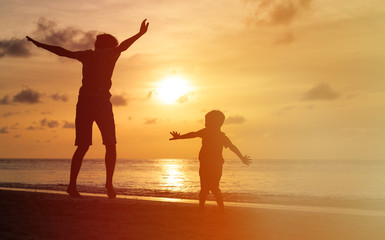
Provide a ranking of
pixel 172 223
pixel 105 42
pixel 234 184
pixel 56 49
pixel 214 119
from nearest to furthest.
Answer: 1. pixel 172 223
2. pixel 56 49
3. pixel 105 42
4. pixel 214 119
5. pixel 234 184

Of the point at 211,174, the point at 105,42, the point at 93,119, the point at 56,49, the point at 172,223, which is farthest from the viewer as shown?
the point at 211,174

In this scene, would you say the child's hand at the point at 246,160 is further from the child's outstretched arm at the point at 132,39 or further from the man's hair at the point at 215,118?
the child's outstretched arm at the point at 132,39

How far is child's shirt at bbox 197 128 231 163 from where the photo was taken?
961 centimetres

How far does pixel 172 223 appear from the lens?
25.4 ft

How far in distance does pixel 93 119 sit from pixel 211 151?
2675 mm

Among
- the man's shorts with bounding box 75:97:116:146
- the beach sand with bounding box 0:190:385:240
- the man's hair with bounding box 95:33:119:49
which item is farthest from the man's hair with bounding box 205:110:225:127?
the man's hair with bounding box 95:33:119:49

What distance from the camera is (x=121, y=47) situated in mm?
7949

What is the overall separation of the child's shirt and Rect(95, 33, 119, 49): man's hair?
2711 mm

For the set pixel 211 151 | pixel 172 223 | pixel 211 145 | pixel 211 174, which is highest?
pixel 211 145

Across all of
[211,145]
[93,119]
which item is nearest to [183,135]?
[211,145]

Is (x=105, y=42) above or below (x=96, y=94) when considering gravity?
above

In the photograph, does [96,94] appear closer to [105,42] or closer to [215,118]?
[105,42]

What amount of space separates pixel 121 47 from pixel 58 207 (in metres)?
3.99

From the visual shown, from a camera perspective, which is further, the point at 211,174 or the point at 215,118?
the point at 215,118
